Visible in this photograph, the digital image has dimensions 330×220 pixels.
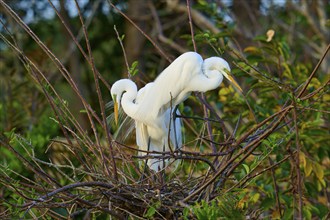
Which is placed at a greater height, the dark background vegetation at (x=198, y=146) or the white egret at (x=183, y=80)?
the white egret at (x=183, y=80)

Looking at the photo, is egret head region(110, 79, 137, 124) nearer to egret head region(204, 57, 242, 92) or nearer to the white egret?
the white egret

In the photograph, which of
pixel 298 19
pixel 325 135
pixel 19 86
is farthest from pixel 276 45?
pixel 298 19

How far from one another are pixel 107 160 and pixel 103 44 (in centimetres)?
503

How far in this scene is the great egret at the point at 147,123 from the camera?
5.05ft

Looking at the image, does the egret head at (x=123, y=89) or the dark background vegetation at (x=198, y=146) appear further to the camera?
the egret head at (x=123, y=89)

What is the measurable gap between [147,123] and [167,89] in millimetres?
113

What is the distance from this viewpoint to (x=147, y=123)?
156 cm

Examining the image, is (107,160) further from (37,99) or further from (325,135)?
(37,99)

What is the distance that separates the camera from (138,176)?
5.32 ft

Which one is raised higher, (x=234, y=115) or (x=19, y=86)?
(x=19, y=86)

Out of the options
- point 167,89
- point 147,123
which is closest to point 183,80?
point 167,89

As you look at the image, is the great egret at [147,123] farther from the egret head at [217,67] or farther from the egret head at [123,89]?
the egret head at [217,67]

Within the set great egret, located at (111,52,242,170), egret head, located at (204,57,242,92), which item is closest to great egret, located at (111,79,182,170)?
great egret, located at (111,52,242,170)

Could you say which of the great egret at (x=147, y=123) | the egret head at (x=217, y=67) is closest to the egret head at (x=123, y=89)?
the great egret at (x=147, y=123)
